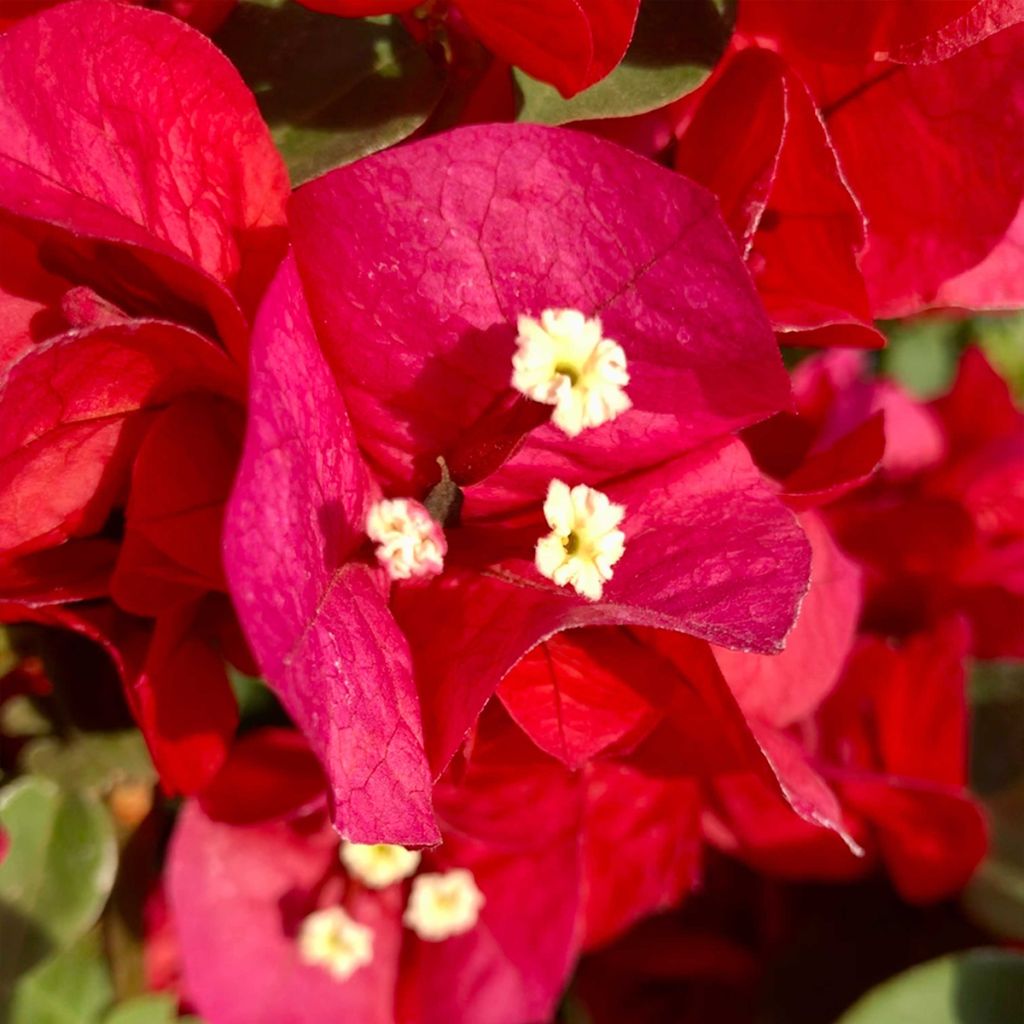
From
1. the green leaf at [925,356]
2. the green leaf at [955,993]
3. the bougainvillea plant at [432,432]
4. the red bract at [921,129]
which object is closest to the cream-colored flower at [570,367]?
the bougainvillea plant at [432,432]

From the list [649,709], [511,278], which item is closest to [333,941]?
[649,709]

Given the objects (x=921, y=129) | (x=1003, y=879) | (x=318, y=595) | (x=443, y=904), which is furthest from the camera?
(x=1003, y=879)

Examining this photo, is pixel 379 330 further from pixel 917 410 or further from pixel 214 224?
pixel 917 410

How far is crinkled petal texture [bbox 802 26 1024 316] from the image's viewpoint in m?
0.45

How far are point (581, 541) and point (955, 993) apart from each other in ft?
1.22

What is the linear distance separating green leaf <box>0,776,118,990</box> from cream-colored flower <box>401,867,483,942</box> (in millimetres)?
135

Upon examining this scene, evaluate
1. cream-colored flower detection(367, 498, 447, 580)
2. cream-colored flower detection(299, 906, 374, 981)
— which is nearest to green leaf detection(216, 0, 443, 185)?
cream-colored flower detection(367, 498, 447, 580)

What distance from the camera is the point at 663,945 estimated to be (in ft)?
2.45

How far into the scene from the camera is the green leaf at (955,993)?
61 cm

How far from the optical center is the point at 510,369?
401 mm

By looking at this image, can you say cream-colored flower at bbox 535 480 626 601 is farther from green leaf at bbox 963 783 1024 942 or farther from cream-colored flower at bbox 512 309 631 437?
green leaf at bbox 963 783 1024 942

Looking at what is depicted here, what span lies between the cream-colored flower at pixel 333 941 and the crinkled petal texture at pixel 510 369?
8.8 inches

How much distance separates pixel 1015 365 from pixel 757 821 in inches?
22.2

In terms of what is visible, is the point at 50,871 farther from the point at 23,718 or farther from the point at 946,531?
the point at 946,531
